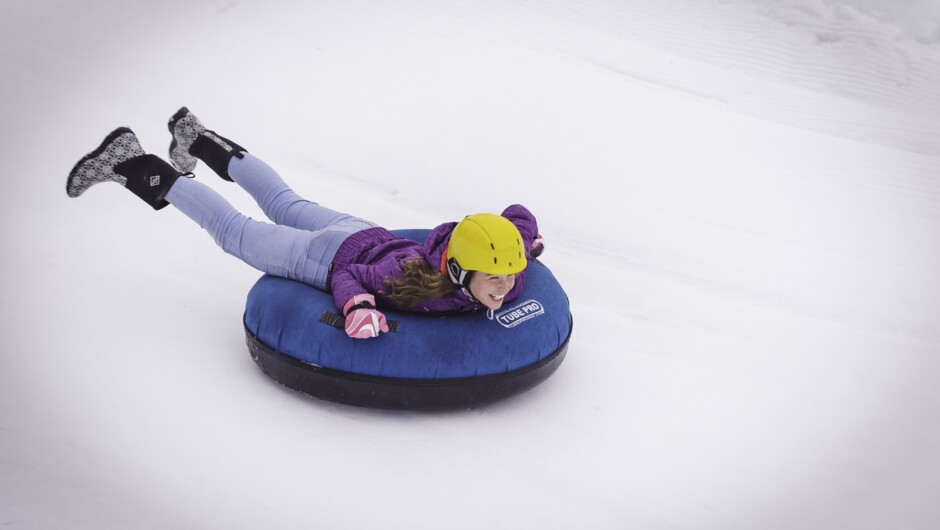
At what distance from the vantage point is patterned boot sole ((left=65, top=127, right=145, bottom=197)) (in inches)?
160

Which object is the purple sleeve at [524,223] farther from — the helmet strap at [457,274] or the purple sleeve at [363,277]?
the purple sleeve at [363,277]

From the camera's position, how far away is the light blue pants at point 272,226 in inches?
147

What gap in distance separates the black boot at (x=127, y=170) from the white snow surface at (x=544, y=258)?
23.0 inches

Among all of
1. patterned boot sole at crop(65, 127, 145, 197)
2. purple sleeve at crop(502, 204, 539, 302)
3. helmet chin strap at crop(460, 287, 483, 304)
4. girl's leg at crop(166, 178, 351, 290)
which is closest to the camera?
helmet chin strap at crop(460, 287, 483, 304)

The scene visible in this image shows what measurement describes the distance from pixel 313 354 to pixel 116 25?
5.79m

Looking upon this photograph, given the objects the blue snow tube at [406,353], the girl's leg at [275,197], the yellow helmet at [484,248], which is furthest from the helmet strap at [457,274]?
the girl's leg at [275,197]

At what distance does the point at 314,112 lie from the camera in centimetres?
681

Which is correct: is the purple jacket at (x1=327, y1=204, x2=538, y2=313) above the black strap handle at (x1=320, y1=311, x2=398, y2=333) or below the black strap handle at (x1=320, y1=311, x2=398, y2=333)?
above

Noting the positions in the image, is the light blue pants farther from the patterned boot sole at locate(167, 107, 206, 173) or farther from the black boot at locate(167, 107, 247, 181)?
the patterned boot sole at locate(167, 107, 206, 173)

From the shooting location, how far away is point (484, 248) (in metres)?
3.30

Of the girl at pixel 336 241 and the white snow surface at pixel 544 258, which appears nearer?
the white snow surface at pixel 544 258

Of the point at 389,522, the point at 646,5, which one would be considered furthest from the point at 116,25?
the point at 389,522

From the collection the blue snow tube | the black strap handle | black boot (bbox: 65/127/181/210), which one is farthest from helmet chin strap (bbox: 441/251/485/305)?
black boot (bbox: 65/127/181/210)

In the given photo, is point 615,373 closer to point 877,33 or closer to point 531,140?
point 531,140
